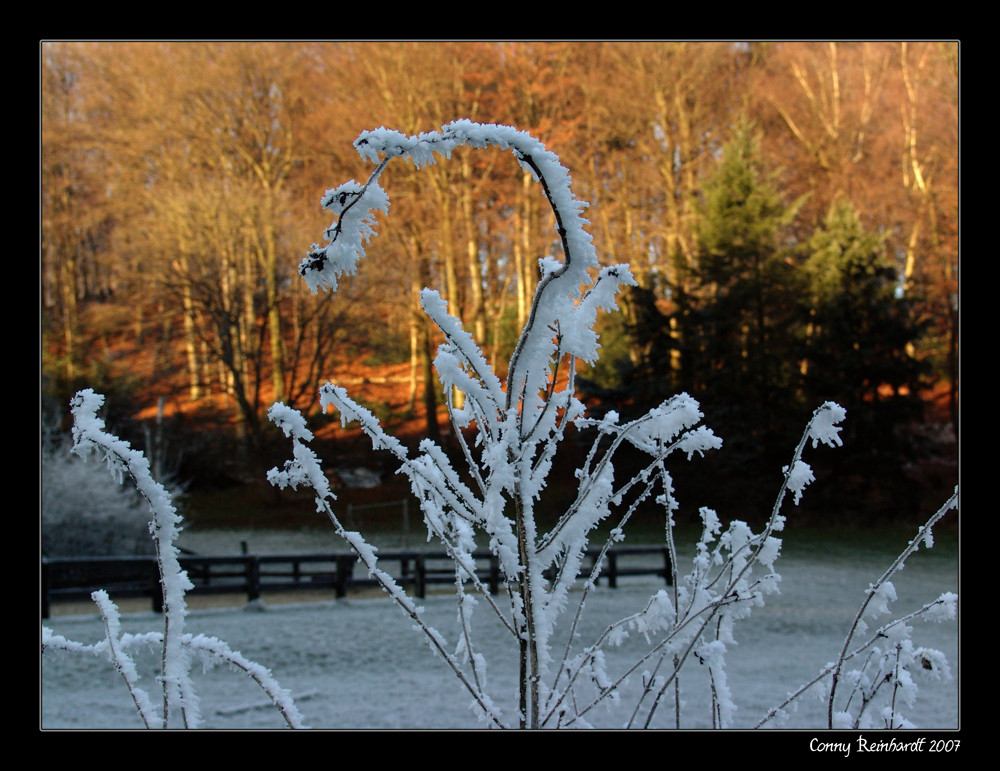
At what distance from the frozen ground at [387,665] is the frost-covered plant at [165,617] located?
386cm

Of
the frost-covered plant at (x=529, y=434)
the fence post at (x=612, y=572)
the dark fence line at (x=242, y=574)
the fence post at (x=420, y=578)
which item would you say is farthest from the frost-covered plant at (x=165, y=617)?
the fence post at (x=612, y=572)

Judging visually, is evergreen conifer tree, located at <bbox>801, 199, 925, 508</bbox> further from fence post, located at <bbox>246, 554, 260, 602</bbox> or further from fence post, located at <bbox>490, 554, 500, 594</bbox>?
fence post, located at <bbox>246, 554, 260, 602</bbox>

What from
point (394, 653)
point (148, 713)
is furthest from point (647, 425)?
point (394, 653)

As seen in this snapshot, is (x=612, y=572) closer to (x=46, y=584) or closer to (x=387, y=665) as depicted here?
(x=387, y=665)

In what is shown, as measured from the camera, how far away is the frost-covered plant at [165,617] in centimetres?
129

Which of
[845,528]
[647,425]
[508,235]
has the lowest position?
[845,528]

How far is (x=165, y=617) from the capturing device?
1.35 meters

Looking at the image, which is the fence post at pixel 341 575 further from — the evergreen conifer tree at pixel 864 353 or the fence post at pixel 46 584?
the evergreen conifer tree at pixel 864 353

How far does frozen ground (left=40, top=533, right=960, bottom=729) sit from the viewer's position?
6.17 metres
